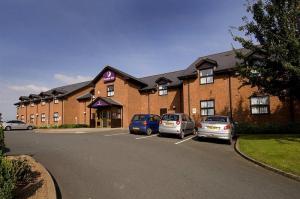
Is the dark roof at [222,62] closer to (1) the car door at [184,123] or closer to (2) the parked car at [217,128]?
(1) the car door at [184,123]

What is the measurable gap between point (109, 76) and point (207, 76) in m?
13.3

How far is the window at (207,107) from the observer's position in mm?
23788

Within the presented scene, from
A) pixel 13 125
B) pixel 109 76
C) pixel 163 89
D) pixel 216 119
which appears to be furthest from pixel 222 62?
pixel 13 125

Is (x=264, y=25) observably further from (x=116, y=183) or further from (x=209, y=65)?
(x=116, y=183)

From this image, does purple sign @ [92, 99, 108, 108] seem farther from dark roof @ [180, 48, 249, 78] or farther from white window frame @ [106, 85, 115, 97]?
dark roof @ [180, 48, 249, 78]

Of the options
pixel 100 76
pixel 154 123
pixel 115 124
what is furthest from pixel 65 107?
pixel 154 123

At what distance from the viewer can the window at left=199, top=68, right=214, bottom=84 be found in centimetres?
2397

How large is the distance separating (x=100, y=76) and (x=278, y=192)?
29.8 meters

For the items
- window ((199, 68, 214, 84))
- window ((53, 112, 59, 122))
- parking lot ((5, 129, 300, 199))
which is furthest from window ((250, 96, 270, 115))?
window ((53, 112, 59, 122))

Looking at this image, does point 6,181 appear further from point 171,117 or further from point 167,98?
point 167,98

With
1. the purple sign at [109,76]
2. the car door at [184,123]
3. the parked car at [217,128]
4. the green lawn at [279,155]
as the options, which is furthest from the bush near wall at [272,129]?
the purple sign at [109,76]

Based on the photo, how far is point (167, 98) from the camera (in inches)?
1126

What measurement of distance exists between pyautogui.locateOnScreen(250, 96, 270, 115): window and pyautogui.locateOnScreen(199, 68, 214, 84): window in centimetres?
422

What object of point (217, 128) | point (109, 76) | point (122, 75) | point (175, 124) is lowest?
point (217, 128)
